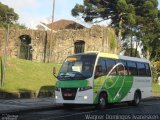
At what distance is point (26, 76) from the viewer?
102 ft

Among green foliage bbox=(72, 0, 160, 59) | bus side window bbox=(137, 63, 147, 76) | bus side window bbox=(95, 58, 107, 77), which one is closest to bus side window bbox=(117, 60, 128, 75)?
bus side window bbox=(95, 58, 107, 77)

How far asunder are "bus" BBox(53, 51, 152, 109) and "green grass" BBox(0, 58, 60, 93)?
6.16 m

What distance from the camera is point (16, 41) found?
45688 millimetres

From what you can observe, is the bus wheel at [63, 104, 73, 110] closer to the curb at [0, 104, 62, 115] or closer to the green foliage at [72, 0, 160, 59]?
the curb at [0, 104, 62, 115]

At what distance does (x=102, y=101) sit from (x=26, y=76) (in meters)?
11.6

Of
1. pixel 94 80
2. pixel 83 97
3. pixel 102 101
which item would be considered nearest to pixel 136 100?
pixel 102 101

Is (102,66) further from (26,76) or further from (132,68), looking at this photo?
(26,76)

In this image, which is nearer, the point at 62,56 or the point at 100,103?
the point at 100,103

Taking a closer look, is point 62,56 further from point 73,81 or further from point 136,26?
point 73,81

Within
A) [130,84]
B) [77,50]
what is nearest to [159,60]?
[77,50]

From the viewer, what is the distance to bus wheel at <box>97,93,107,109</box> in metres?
20.2

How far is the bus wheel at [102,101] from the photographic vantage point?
20.2 meters

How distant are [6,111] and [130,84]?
8.54m

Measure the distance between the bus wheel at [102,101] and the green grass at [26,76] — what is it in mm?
6872
